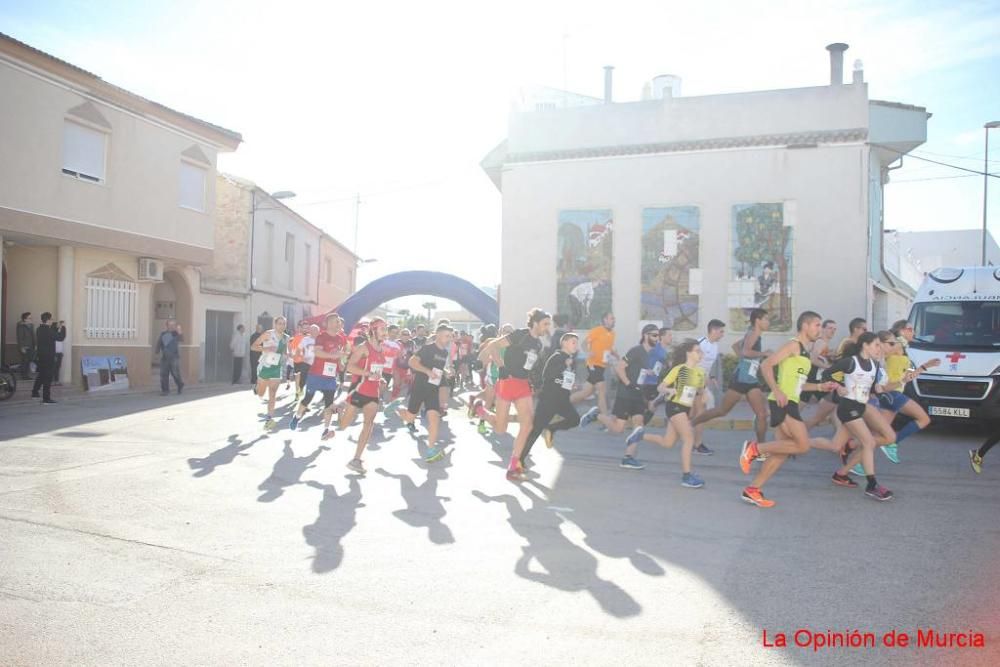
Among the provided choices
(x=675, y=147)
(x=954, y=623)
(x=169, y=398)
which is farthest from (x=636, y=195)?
(x=954, y=623)

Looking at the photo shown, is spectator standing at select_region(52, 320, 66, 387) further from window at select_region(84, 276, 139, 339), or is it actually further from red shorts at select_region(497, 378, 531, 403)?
red shorts at select_region(497, 378, 531, 403)

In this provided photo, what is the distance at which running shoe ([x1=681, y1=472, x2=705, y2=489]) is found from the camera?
7540mm

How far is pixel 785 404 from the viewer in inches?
271

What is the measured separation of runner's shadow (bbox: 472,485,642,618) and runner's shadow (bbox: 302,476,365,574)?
1.29m

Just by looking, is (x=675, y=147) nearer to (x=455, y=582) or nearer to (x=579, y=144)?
(x=579, y=144)

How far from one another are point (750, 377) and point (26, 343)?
53.3 feet

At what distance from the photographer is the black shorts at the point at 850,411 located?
7082 mm

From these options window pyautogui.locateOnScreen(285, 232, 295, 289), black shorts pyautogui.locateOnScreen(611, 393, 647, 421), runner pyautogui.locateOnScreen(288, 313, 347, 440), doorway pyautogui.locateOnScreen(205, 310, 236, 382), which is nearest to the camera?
black shorts pyautogui.locateOnScreen(611, 393, 647, 421)

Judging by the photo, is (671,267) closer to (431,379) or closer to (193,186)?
(431,379)

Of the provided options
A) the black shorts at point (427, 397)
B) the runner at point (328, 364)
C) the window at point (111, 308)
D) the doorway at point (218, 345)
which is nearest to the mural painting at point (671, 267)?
the runner at point (328, 364)

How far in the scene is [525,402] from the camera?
822 cm

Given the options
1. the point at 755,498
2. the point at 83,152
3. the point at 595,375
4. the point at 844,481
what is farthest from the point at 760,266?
the point at 83,152

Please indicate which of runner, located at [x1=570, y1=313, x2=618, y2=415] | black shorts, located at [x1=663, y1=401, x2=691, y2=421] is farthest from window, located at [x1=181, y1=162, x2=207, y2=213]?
black shorts, located at [x1=663, y1=401, x2=691, y2=421]

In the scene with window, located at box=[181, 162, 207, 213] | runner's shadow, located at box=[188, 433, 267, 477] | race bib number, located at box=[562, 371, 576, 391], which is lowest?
runner's shadow, located at box=[188, 433, 267, 477]
